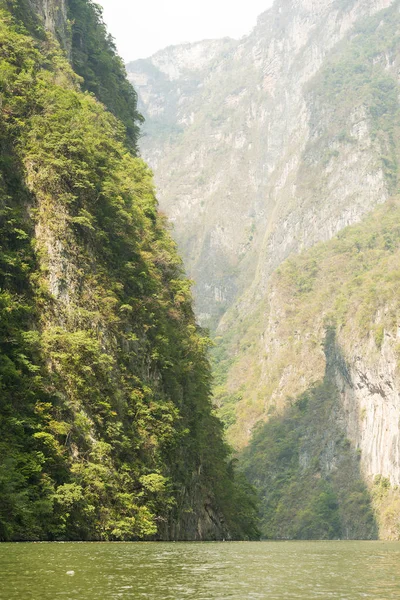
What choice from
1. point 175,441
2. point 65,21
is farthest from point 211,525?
point 65,21

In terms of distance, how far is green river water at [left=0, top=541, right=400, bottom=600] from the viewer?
1739 cm

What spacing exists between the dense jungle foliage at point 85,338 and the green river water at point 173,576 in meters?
7.59

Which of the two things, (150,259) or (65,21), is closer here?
(150,259)

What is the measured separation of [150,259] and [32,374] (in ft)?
54.8

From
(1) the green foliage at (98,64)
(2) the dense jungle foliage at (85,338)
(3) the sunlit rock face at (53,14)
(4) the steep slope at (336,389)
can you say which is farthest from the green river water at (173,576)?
(4) the steep slope at (336,389)

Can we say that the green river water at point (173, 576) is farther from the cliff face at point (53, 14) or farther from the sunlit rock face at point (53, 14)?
the sunlit rock face at point (53, 14)

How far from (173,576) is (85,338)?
20870 millimetres

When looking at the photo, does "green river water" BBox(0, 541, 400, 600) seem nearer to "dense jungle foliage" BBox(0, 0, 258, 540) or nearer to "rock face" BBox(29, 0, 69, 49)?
"dense jungle foliage" BBox(0, 0, 258, 540)

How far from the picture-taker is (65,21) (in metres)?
68.9

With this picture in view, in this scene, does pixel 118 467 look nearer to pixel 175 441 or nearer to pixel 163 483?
pixel 163 483

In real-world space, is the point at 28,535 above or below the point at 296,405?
below

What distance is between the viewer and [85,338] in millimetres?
40844

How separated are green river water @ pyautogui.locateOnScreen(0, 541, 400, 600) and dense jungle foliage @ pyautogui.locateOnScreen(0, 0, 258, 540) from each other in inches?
299

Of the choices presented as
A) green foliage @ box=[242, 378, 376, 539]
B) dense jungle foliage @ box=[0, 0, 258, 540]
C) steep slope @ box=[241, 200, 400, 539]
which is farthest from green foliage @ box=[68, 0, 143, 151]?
green foliage @ box=[242, 378, 376, 539]
